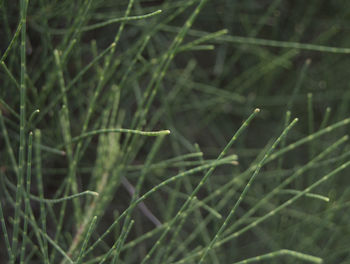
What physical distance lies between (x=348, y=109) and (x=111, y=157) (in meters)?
0.58

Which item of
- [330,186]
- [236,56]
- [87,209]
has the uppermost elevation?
[236,56]

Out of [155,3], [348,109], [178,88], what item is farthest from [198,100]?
[348,109]

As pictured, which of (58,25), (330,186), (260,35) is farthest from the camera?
(260,35)

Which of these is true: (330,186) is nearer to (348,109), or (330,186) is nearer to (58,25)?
(348,109)

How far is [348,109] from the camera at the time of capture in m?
1.12

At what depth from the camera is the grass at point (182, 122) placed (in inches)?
30.6

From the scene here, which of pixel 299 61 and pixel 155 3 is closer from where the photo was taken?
pixel 155 3

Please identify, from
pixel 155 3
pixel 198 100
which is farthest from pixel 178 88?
pixel 155 3

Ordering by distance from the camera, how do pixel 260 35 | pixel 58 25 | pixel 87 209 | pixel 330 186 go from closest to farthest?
pixel 87 209 < pixel 58 25 < pixel 330 186 < pixel 260 35

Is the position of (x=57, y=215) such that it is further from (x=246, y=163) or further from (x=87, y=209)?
(x=246, y=163)

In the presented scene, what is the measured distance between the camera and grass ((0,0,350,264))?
78cm

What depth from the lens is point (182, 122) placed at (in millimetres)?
1064

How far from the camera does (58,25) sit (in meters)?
0.87

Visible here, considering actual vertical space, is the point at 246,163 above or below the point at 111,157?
below
